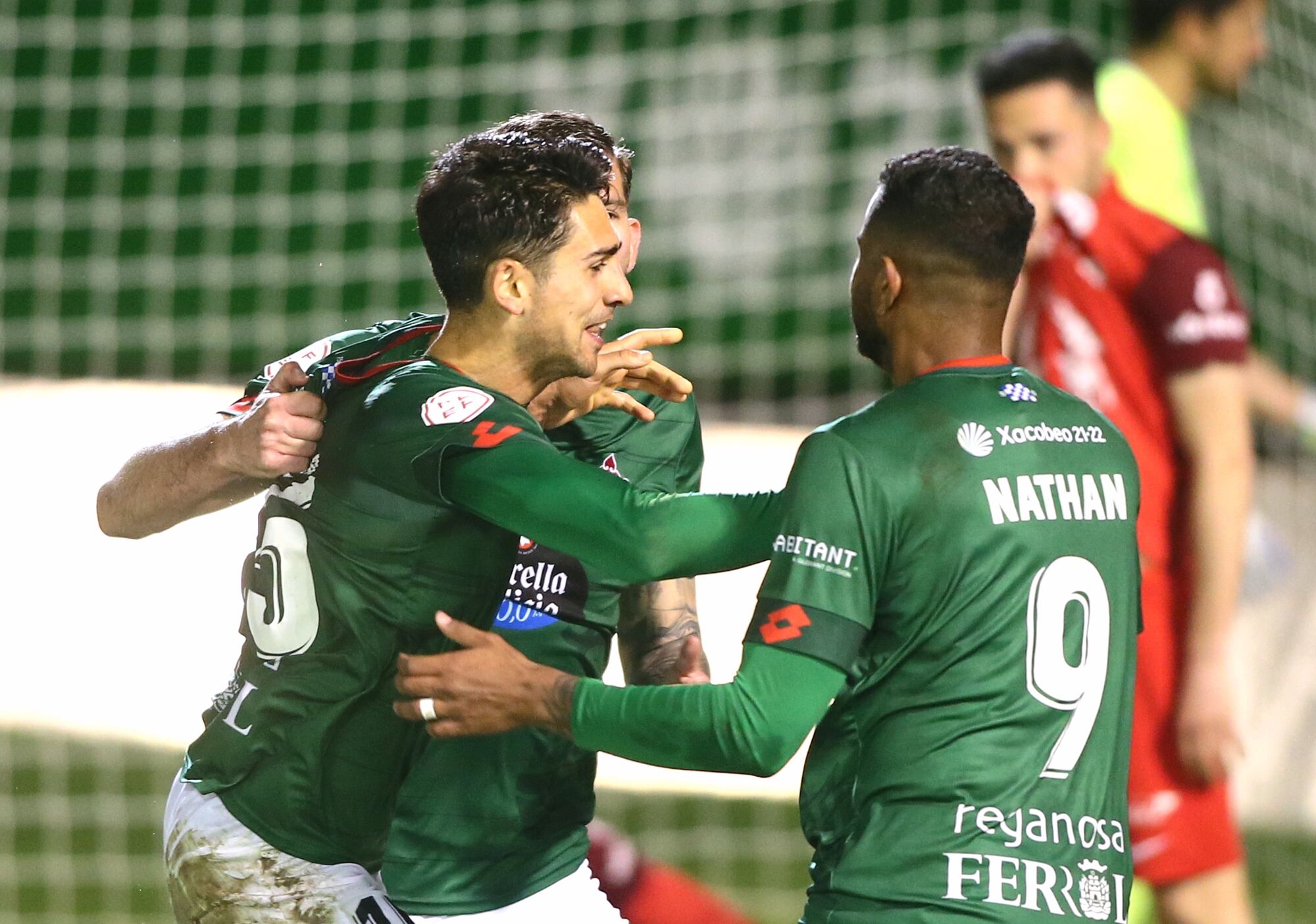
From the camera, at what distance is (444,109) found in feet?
47.9

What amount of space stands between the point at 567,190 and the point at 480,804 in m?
1.02

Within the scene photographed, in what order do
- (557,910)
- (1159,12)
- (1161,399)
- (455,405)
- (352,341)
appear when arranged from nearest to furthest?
(455,405) < (557,910) < (352,341) < (1161,399) < (1159,12)

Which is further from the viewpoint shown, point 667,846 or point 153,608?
point 153,608

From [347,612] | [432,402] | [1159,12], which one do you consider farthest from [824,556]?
[1159,12]

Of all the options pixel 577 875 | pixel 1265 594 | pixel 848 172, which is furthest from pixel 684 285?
pixel 577 875

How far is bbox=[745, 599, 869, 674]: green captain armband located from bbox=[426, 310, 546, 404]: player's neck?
2.20ft

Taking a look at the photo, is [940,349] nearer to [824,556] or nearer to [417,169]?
[824,556]

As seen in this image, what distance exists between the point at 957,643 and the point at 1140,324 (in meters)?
2.17

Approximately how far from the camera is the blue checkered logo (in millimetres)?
2445

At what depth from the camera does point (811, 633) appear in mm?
2277

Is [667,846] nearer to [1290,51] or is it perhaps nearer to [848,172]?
[1290,51]

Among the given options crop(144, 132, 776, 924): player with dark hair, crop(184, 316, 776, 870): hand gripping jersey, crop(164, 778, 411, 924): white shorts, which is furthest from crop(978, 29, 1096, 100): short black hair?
crop(164, 778, 411, 924): white shorts

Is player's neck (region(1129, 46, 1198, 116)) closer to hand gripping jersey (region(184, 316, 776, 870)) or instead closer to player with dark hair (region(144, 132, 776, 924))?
player with dark hair (region(144, 132, 776, 924))

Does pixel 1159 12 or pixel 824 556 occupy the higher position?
pixel 1159 12
